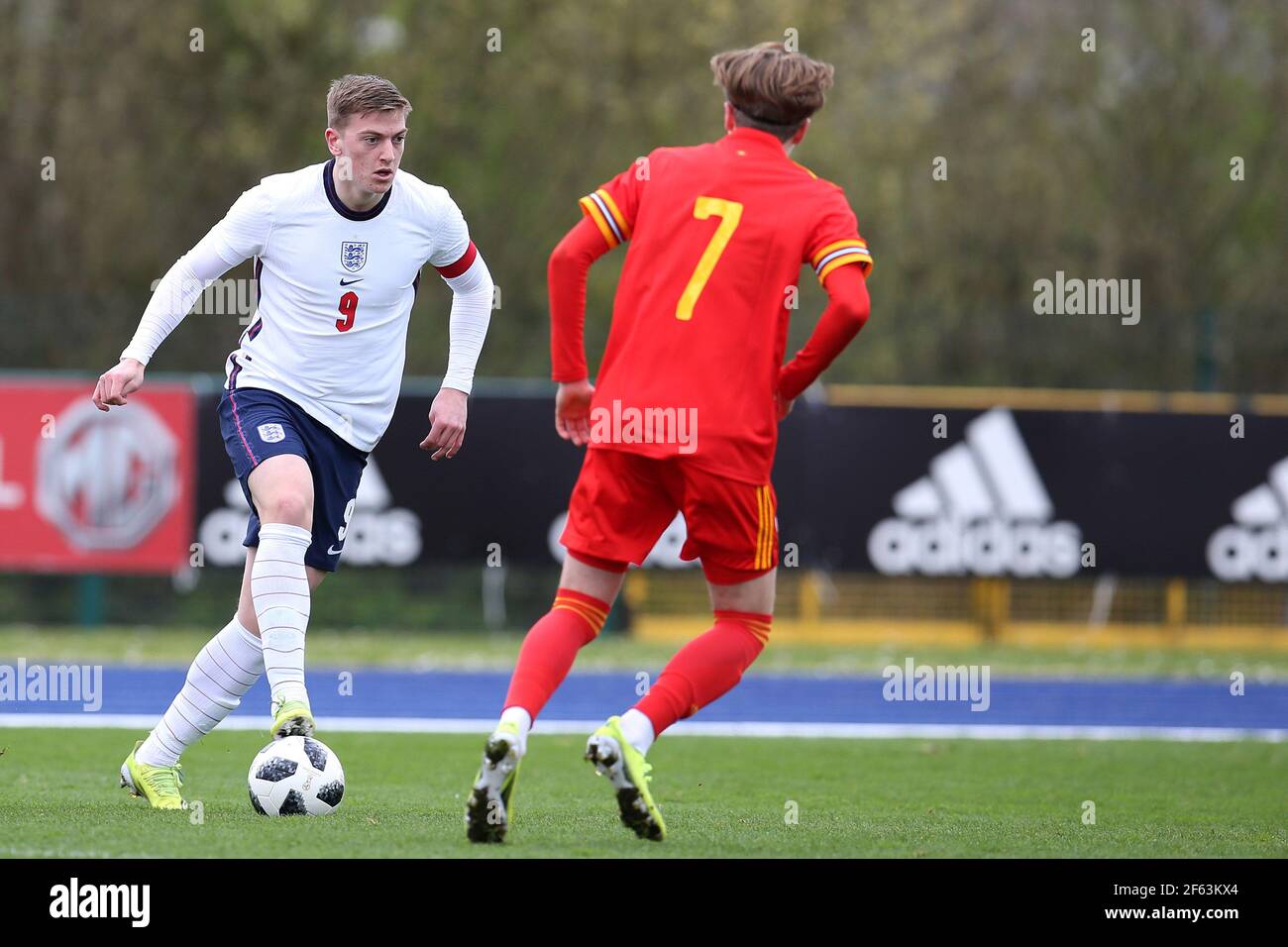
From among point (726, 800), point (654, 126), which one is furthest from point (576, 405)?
point (654, 126)

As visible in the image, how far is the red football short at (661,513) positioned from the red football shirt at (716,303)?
0.06 meters

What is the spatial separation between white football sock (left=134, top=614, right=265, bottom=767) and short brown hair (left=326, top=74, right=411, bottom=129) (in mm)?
1672

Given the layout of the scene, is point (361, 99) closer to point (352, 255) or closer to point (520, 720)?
point (352, 255)

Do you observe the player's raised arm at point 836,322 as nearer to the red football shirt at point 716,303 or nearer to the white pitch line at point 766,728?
the red football shirt at point 716,303

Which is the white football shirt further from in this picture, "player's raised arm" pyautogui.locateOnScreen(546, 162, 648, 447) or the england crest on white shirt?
"player's raised arm" pyautogui.locateOnScreen(546, 162, 648, 447)

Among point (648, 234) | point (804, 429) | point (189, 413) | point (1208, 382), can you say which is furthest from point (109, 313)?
point (648, 234)

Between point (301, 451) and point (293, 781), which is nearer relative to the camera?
point (293, 781)

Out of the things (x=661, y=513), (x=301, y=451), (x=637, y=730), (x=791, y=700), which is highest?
(x=301, y=451)

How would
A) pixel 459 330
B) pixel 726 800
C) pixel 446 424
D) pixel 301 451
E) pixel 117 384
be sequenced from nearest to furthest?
pixel 117 384 < pixel 301 451 < pixel 446 424 < pixel 459 330 < pixel 726 800

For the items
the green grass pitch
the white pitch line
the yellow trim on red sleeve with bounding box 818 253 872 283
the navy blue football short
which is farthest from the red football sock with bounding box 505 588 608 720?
the white pitch line

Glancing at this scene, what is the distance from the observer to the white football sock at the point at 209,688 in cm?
582

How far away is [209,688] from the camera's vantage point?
5816 mm

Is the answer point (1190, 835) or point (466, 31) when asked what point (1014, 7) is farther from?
point (1190, 835)

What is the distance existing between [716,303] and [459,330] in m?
1.53
